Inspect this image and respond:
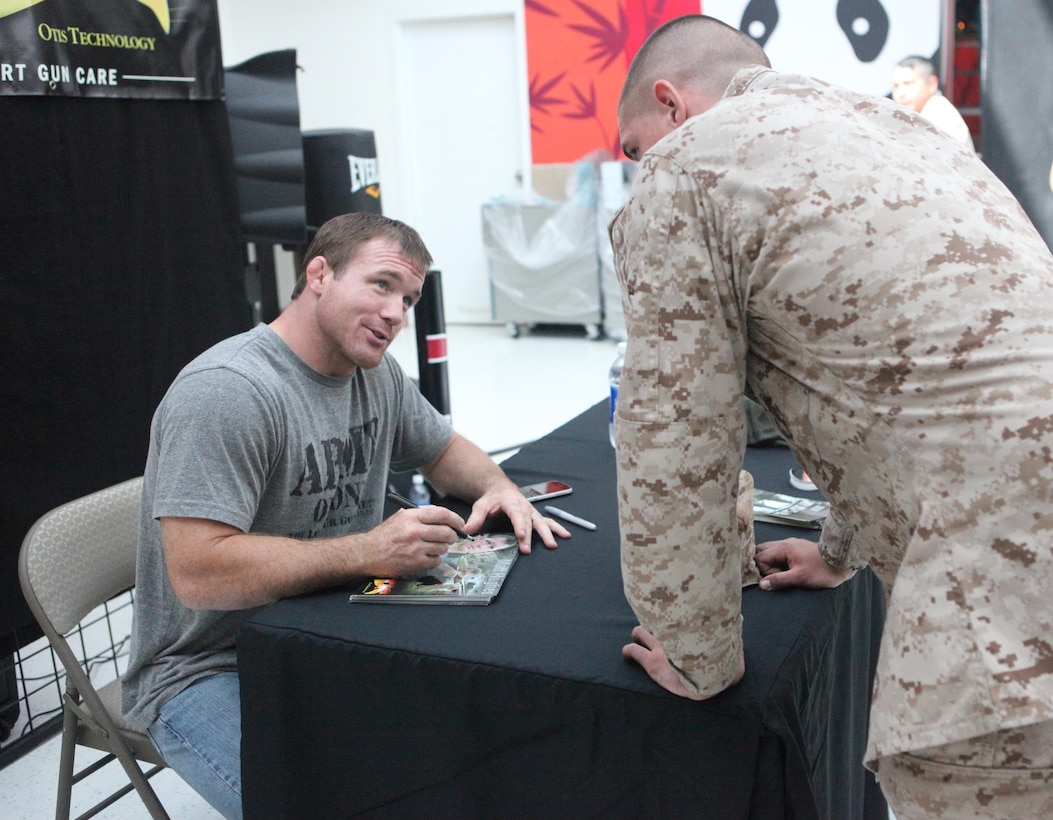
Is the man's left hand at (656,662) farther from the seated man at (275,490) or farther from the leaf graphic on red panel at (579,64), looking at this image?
the leaf graphic on red panel at (579,64)

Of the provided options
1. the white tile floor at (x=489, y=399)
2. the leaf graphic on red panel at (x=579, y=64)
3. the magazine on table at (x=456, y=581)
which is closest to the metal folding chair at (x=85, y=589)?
the white tile floor at (x=489, y=399)

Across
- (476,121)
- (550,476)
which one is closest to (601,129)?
(476,121)

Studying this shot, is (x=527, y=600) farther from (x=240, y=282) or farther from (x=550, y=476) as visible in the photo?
(x=240, y=282)

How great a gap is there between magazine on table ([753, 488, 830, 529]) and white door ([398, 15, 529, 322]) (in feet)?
20.2

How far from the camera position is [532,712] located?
1.04m

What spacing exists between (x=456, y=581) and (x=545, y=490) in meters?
0.38

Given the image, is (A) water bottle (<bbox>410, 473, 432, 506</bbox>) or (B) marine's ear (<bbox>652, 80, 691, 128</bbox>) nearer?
(B) marine's ear (<bbox>652, 80, 691, 128</bbox>)

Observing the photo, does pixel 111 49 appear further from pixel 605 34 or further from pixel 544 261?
pixel 605 34

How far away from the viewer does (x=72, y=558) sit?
1.49 meters

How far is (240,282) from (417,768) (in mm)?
2226

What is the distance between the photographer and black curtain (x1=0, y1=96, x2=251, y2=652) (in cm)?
231

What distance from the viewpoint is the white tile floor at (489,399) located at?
1.94m

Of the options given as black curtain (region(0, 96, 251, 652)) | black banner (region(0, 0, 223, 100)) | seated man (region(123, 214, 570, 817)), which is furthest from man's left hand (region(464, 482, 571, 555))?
black banner (region(0, 0, 223, 100))

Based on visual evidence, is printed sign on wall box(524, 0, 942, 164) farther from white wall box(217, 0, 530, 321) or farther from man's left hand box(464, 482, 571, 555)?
man's left hand box(464, 482, 571, 555)
